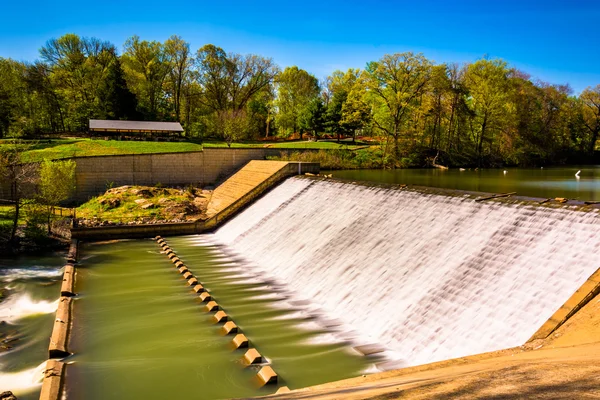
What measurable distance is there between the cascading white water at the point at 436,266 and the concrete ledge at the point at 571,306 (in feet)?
0.90

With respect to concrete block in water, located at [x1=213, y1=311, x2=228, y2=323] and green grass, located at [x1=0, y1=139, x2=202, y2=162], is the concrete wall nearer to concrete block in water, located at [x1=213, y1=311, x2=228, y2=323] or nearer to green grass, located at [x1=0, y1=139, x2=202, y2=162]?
green grass, located at [x1=0, y1=139, x2=202, y2=162]

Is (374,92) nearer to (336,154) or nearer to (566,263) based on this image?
(336,154)

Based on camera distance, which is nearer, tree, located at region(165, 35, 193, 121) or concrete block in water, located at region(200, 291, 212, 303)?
concrete block in water, located at region(200, 291, 212, 303)

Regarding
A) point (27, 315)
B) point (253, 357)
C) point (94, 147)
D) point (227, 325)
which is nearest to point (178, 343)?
point (227, 325)

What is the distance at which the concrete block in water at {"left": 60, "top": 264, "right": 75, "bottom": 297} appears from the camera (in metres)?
13.2

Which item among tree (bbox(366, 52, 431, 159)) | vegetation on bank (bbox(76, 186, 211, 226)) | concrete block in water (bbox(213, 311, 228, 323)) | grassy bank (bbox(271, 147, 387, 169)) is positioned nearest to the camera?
concrete block in water (bbox(213, 311, 228, 323))

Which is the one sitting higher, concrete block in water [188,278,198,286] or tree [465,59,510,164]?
tree [465,59,510,164]

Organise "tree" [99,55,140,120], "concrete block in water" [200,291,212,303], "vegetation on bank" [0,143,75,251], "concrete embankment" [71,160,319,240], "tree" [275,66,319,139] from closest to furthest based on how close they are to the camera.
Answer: "concrete block in water" [200,291,212,303]
"vegetation on bank" [0,143,75,251]
"concrete embankment" [71,160,319,240]
"tree" [99,55,140,120]
"tree" [275,66,319,139]

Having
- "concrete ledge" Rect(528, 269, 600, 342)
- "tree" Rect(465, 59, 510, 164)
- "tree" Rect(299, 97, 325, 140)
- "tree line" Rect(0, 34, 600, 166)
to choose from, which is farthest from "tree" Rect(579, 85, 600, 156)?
"concrete ledge" Rect(528, 269, 600, 342)

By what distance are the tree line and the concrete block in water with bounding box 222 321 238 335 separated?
36428mm

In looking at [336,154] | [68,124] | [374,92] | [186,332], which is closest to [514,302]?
[186,332]

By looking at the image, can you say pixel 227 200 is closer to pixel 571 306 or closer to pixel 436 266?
pixel 436 266

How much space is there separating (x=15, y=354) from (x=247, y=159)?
25.6 metres

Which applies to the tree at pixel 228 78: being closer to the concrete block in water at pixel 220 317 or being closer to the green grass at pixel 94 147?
the green grass at pixel 94 147
